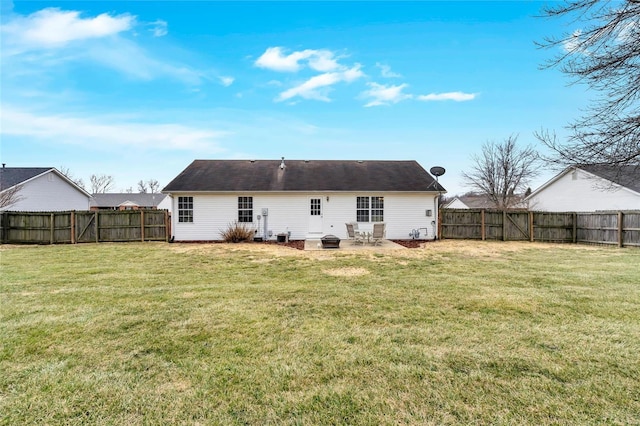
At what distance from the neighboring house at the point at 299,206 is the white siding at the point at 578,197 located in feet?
27.6

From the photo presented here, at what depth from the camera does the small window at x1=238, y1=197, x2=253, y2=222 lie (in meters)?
16.3

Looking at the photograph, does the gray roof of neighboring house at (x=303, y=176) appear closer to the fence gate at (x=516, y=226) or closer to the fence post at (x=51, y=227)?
the fence gate at (x=516, y=226)

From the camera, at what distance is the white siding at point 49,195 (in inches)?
830

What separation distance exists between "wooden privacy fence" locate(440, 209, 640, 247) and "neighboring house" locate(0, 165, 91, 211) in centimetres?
2674

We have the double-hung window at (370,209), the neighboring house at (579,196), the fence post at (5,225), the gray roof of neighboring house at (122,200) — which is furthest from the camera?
the gray roof of neighboring house at (122,200)

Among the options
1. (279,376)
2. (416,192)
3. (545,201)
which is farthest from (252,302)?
(545,201)

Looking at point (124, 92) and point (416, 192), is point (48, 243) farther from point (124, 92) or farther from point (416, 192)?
point (416, 192)

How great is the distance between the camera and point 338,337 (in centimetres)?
382

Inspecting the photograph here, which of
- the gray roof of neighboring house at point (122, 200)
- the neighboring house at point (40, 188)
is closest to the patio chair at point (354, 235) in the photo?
the neighboring house at point (40, 188)

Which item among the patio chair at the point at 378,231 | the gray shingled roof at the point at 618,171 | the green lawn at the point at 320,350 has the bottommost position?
the green lawn at the point at 320,350

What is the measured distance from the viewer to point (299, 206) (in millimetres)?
16406

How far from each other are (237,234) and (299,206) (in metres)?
3.49

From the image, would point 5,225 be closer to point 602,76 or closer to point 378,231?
point 378,231

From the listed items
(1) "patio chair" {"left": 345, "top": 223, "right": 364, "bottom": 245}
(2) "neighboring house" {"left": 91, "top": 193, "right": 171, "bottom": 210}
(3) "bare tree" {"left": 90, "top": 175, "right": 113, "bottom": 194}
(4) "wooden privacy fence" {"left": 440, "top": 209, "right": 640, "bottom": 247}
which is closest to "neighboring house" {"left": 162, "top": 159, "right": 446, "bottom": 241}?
(4) "wooden privacy fence" {"left": 440, "top": 209, "right": 640, "bottom": 247}
